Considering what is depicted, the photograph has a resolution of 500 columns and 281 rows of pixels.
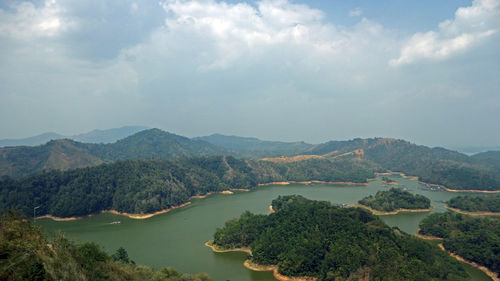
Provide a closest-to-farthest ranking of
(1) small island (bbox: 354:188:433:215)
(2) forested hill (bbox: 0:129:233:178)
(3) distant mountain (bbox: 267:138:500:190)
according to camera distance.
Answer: (1) small island (bbox: 354:188:433:215) < (3) distant mountain (bbox: 267:138:500:190) < (2) forested hill (bbox: 0:129:233:178)

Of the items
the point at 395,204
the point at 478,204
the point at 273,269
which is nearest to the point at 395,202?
the point at 395,204

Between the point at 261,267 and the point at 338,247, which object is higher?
the point at 338,247

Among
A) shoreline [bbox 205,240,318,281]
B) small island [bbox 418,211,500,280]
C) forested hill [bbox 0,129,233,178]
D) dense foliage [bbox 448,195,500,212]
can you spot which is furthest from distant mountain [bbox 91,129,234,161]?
small island [bbox 418,211,500,280]

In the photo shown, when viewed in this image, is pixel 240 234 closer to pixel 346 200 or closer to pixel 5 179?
pixel 346 200

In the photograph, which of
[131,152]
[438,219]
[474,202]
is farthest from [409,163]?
[131,152]

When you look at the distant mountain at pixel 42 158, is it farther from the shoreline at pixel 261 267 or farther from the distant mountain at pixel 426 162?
the distant mountain at pixel 426 162

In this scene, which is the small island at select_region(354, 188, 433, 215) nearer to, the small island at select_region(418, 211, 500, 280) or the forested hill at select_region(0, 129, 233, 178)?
the small island at select_region(418, 211, 500, 280)

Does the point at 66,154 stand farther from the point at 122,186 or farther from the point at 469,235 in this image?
the point at 469,235

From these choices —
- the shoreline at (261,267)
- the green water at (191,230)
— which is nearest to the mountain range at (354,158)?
the green water at (191,230)
